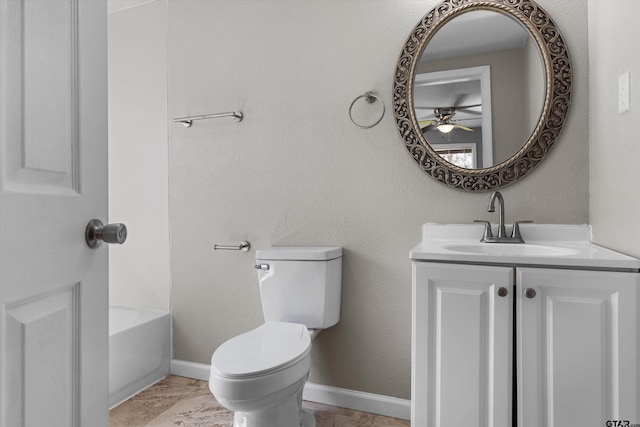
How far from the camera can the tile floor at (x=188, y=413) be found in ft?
6.16

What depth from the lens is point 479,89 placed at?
178 centimetres

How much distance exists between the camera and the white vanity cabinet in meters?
1.18

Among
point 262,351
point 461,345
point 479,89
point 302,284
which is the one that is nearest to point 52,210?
point 262,351

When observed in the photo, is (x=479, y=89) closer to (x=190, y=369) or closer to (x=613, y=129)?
(x=613, y=129)

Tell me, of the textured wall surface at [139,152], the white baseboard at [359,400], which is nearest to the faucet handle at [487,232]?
the white baseboard at [359,400]

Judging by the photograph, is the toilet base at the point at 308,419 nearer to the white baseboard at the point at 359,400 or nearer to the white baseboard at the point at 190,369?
the white baseboard at the point at 359,400

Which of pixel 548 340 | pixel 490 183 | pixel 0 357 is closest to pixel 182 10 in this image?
pixel 490 183

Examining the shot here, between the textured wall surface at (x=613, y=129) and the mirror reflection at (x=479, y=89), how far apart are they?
0.70 ft

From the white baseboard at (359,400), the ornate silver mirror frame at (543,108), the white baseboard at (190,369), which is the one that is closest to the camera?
the ornate silver mirror frame at (543,108)

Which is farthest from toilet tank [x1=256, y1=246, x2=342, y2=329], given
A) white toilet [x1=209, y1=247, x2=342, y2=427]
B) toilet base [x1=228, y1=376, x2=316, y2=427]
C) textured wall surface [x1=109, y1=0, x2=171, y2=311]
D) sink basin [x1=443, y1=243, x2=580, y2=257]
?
textured wall surface [x1=109, y1=0, x2=171, y2=311]

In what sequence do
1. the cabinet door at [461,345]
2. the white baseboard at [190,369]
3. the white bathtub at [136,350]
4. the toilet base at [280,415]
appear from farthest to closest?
the white baseboard at [190,369] → the white bathtub at [136,350] → the toilet base at [280,415] → the cabinet door at [461,345]

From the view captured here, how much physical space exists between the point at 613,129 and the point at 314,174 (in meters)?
1.23

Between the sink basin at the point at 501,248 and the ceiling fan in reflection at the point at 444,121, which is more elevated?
the ceiling fan in reflection at the point at 444,121

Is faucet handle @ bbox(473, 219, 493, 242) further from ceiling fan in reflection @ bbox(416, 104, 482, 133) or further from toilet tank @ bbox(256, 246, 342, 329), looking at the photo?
toilet tank @ bbox(256, 246, 342, 329)
